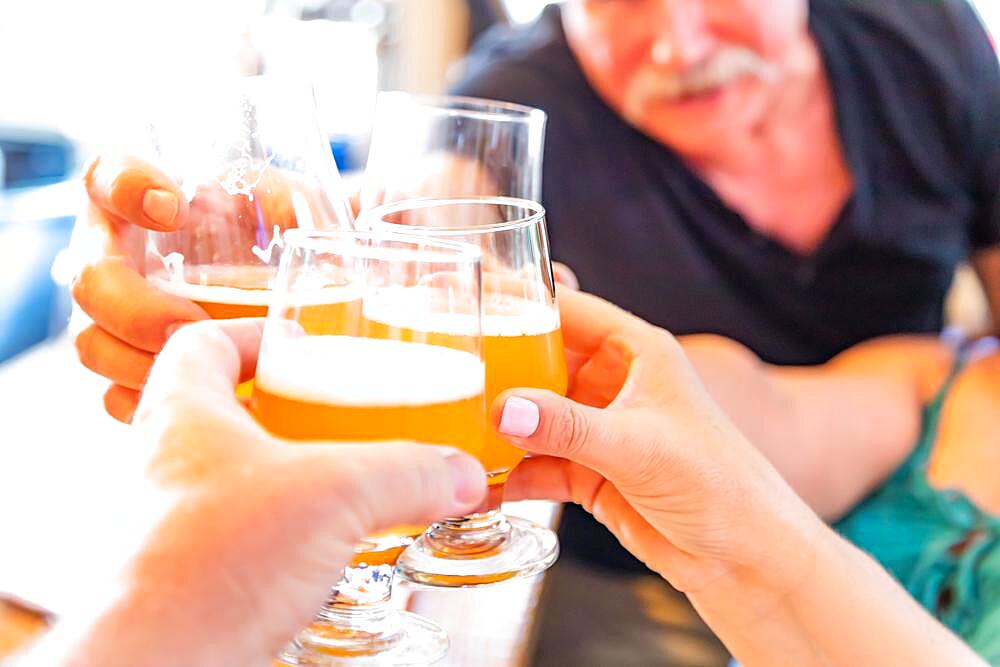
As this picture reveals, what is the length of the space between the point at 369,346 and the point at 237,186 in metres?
0.32

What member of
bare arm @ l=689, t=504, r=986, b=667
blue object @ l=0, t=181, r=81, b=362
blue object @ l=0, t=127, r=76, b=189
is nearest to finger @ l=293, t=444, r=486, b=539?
bare arm @ l=689, t=504, r=986, b=667

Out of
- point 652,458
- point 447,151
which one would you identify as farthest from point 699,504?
point 447,151

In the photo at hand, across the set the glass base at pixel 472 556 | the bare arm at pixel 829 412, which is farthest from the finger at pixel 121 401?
the bare arm at pixel 829 412

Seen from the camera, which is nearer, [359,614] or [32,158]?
[359,614]

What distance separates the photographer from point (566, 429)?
854mm

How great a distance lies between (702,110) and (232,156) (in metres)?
1.38

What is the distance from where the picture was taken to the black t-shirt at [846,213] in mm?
2246

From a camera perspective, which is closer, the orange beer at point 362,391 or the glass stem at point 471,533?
the orange beer at point 362,391

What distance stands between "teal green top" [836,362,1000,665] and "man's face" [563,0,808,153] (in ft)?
2.43

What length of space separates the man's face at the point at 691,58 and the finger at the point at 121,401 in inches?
52.0

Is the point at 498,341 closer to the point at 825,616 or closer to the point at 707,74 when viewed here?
the point at 825,616

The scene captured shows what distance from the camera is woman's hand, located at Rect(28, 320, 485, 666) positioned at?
56 cm

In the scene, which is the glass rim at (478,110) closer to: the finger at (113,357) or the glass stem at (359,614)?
the finger at (113,357)

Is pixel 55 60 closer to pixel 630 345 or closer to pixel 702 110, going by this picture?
pixel 702 110
